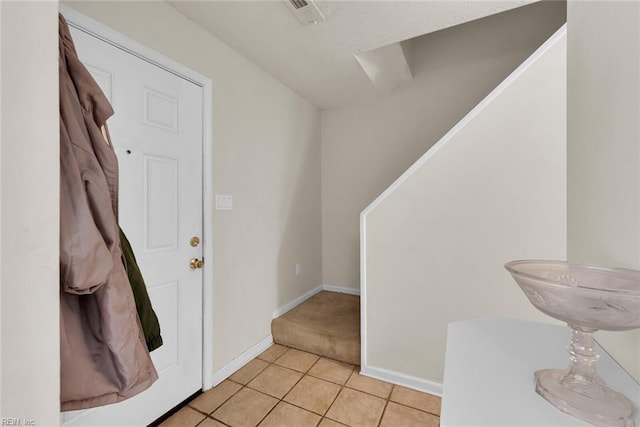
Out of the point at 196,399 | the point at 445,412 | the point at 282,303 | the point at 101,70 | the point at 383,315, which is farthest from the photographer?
the point at 282,303

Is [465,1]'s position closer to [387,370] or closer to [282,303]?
[387,370]

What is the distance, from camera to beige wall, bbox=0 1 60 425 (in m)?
0.42

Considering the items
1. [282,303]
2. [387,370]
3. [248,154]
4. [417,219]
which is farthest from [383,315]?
[248,154]

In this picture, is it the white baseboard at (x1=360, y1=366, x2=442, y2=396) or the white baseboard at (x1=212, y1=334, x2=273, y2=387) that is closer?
the white baseboard at (x1=360, y1=366, x2=442, y2=396)

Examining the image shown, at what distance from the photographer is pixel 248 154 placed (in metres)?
2.02

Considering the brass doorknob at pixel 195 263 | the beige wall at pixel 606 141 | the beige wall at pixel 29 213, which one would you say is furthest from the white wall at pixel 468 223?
the beige wall at pixel 29 213

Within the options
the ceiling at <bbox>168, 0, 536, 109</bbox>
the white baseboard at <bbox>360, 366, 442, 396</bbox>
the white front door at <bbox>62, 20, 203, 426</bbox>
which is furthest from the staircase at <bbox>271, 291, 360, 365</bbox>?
the ceiling at <bbox>168, 0, 536, 109</bbox>

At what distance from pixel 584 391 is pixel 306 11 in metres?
1.89

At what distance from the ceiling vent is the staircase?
2215 millimetres

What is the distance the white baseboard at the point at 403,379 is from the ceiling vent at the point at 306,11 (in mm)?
2326

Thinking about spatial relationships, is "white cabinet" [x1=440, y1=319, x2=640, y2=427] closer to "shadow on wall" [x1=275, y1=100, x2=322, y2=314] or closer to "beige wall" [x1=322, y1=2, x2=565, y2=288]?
"shadow on wall" [x1=275, y1=100, x2=322, y2=314]

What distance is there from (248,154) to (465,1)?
1.66m

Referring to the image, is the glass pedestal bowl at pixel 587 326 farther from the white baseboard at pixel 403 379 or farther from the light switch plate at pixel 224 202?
the light switch plate at pixel 224 202

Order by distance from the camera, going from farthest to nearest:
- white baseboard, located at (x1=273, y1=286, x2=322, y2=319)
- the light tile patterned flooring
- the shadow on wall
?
the shadow on wall
white baseboard, located at (x1=273, y1=286, x2=322, y2=319)
the light tile patterned flooring
